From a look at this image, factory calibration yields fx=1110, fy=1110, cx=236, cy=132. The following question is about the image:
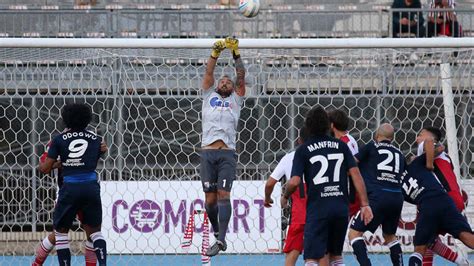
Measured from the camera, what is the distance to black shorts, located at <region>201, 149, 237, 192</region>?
1143 cm

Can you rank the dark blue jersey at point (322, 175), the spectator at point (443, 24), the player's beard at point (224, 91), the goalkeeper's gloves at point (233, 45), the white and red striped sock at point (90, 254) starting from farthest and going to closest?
1. the spectator at point (443, 24)
2. the player's beard at point (224, 91)
3. the white and red striped sock at point (90, 254)
4. the goalkeeper's gloves at point (233, 45)
5. the dark blue jersey at point (322, 175)

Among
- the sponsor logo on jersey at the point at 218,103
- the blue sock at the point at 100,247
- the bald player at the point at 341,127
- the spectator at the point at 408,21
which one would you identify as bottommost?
the blue sock at the point at 100,247

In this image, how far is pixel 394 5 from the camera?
708 inches

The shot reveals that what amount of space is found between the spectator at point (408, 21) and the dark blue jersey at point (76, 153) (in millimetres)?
7788

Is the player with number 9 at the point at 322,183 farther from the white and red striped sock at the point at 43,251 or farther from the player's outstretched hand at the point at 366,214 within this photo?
the white and red striped sock at the point at 43,251

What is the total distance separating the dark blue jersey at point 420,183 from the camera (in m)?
11.7

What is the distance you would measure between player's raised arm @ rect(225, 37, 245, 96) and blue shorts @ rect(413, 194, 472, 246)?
90.0 inches

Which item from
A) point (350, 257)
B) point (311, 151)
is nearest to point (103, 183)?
point (350, 257)

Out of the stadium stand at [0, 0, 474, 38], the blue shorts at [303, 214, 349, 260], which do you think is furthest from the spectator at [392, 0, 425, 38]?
the blue shorts at [303, 214, 349, 260]

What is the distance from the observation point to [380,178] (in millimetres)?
11570

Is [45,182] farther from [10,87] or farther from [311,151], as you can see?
[311,151]

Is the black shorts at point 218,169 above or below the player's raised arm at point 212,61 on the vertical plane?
below

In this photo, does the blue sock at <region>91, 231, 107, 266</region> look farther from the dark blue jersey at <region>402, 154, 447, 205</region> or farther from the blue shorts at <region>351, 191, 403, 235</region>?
the dark blue jersey at <region>402, 154, 447, 205</region>

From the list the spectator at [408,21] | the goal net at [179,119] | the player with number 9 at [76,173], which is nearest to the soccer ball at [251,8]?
the goal net at [179,119]
